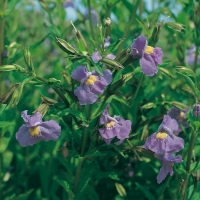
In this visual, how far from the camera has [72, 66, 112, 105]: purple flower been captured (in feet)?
5.77

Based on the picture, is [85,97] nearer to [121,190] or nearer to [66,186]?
[66,186]

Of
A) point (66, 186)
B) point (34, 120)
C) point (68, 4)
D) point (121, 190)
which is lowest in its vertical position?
point (121, 190)

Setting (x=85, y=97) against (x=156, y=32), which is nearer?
(x=85, y=97)

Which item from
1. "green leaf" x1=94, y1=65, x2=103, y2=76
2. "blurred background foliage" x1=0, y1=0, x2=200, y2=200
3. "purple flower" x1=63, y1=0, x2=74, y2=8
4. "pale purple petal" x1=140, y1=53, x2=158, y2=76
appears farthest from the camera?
"purple flower" x1=63, y1=0, x2=74, y2=8

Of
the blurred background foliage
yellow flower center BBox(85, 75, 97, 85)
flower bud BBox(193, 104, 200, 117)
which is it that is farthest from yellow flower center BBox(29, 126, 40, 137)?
flower bud BBox(193, 104, 200, 117)

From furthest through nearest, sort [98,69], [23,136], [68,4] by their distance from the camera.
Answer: [68,4]
[23,136]
[98,69]

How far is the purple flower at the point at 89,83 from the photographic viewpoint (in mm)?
1759

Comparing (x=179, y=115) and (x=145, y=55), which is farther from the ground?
(x=145, y=55)

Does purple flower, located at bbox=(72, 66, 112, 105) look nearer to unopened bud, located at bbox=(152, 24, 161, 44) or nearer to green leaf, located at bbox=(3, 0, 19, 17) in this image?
unopened bud, located at bbox=(152, 24, 161, 44)

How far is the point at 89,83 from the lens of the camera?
5.76ft

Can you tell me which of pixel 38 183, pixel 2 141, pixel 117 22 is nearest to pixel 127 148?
pixel 2 141

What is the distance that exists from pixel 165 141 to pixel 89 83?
40cm

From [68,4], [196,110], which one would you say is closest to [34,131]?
[196,110]

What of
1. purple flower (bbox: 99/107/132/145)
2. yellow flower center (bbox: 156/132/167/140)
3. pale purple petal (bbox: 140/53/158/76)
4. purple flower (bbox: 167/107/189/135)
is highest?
pale purple petal (bbox: 140/53/158/76)
